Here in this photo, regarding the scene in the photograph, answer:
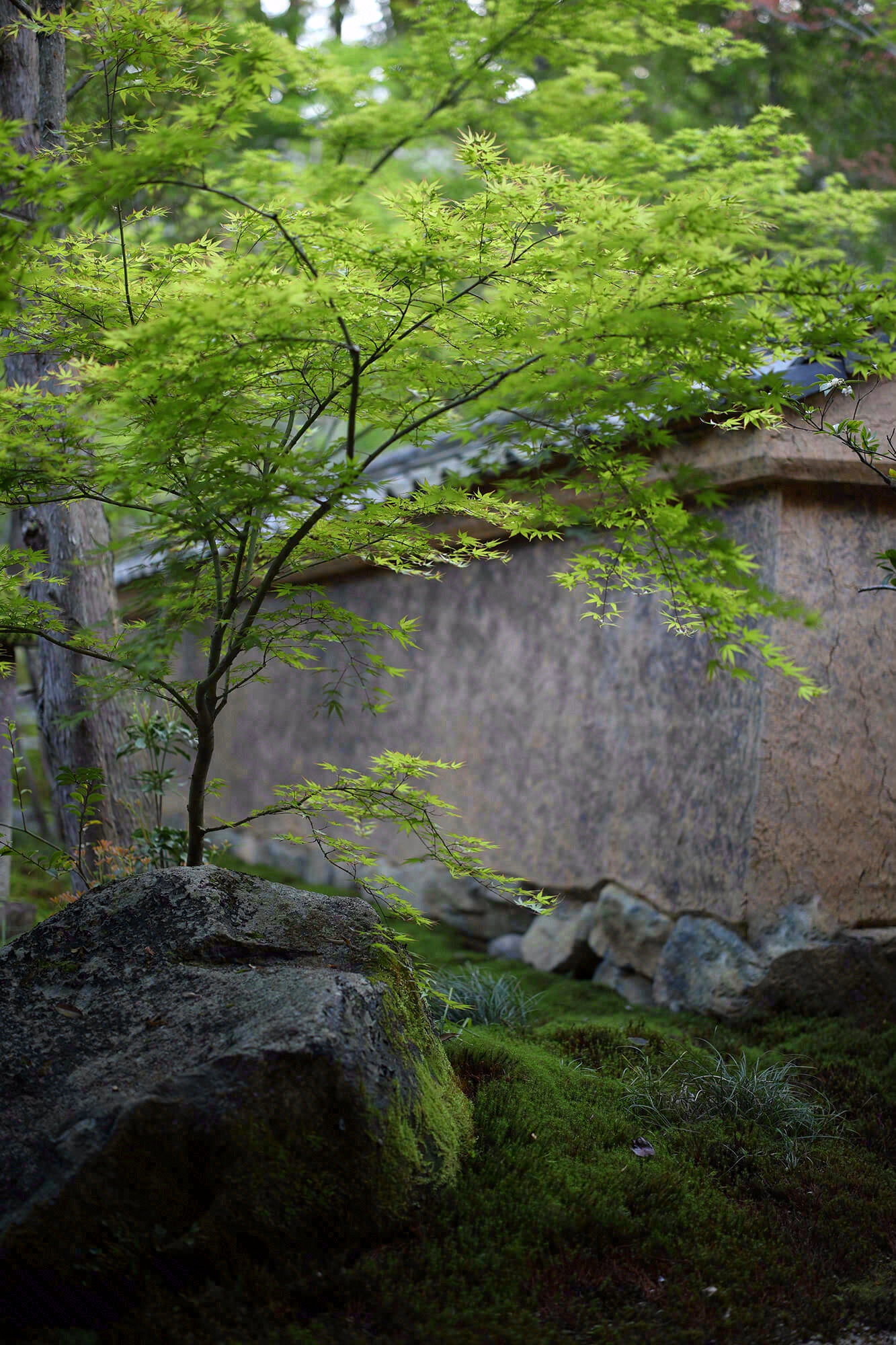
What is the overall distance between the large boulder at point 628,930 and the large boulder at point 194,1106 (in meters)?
2.04

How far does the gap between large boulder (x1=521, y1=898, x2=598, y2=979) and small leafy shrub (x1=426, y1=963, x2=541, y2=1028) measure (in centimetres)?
78

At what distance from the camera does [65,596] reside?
191 inches

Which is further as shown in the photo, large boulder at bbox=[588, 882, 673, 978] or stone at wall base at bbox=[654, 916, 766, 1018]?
large boulder at bbox=[588, 882, 673, 978]

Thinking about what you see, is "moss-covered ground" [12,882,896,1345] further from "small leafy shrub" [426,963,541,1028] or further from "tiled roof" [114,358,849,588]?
"tiled roof" [114,358,849,588]

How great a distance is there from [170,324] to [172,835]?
8.50 feet

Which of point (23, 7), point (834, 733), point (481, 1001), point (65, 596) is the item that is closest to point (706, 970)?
point (481, 1001)

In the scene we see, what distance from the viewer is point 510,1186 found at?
2.67m

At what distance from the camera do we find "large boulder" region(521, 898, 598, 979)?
16.7ft

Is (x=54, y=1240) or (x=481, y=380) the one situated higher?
(x=481, y=380)

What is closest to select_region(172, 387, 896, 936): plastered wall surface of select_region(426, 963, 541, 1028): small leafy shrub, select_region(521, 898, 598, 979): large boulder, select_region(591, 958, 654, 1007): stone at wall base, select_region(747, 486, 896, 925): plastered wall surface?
select_region(747, 486, 896, 925): plastered wall surface

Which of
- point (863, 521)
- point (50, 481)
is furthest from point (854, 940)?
point (50, 481)

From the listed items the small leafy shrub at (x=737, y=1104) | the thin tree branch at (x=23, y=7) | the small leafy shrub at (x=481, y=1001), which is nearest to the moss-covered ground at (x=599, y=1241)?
the small leafy shrub at (x=737, y=1104)

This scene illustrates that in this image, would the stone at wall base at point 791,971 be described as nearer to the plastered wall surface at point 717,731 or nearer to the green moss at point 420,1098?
the plastered wall surface at point 717,731

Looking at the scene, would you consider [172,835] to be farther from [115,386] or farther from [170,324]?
[170,324]
